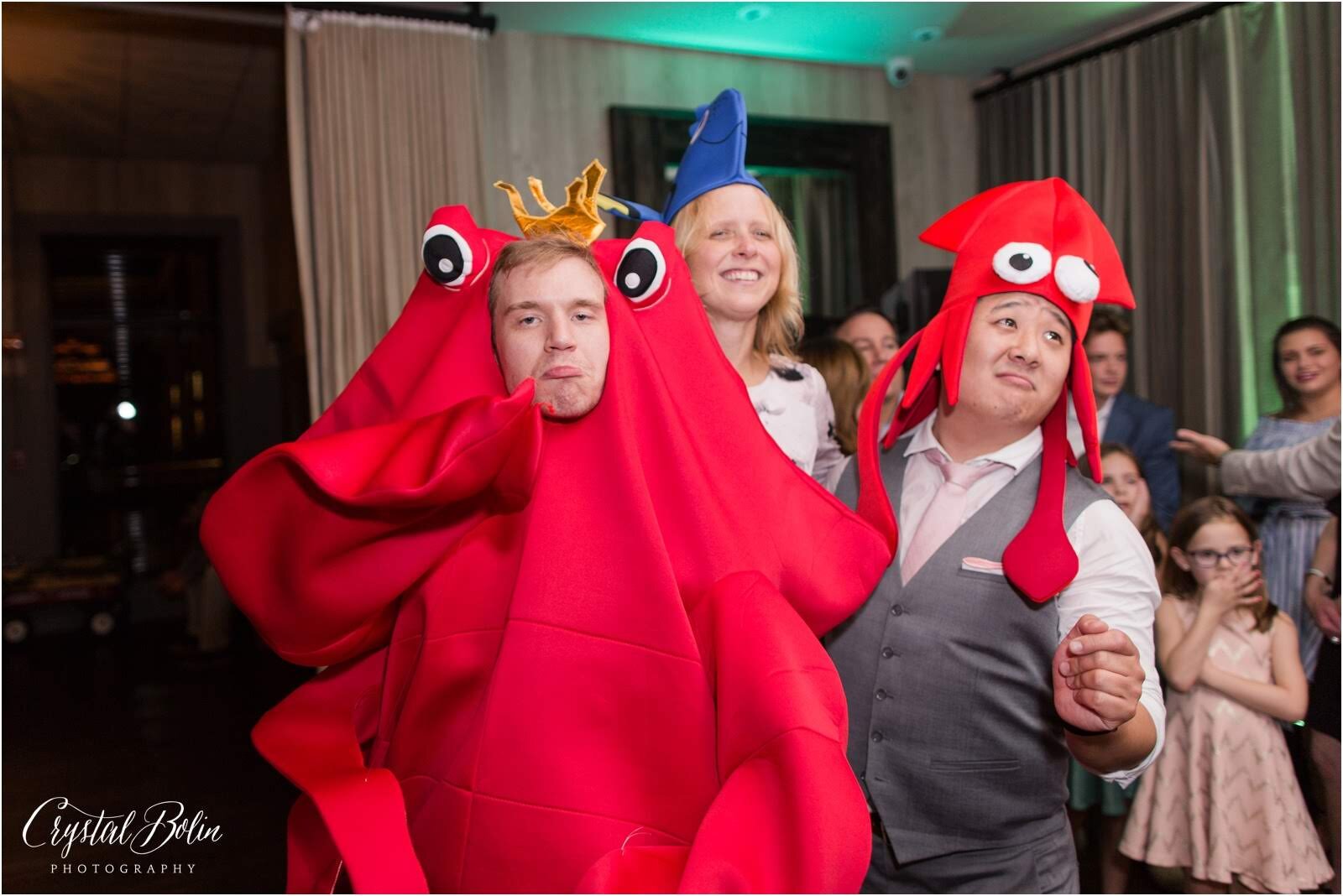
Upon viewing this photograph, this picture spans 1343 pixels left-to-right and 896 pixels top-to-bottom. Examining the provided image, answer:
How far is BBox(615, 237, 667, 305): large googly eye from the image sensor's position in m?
1.31

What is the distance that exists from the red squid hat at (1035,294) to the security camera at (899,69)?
4088 millimetres

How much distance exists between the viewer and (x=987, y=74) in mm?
5770

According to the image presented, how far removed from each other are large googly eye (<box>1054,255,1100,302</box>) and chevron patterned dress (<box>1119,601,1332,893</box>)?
1.63 metres

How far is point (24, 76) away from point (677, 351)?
5.58 metres

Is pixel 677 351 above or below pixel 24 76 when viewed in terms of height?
below

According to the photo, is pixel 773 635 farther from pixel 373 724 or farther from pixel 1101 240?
pixel 1101 240

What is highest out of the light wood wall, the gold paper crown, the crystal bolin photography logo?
the light wood wall

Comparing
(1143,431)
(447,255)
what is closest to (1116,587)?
(447,255)

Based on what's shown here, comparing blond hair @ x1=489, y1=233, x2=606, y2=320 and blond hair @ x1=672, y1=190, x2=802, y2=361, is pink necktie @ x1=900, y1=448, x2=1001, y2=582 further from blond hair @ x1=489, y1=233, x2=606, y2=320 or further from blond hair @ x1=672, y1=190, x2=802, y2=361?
blond hair @ x1=489, y1=233, x2=606, y2=320

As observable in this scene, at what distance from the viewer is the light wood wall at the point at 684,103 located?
15.8 ft

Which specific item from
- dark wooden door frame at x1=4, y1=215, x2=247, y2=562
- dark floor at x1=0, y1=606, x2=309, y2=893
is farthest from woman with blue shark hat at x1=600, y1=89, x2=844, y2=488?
dark wooden door frame at x1=4, y1=215, x2=247, y2=562

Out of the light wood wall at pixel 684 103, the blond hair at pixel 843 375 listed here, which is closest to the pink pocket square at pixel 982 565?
the blond hair at pixel 843 375

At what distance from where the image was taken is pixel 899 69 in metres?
5.39

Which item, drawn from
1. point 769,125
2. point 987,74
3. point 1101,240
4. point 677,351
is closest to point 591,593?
point 677,351
